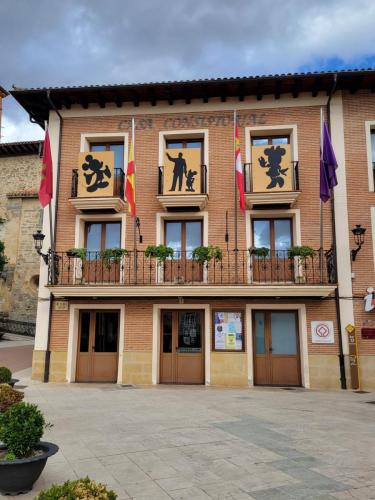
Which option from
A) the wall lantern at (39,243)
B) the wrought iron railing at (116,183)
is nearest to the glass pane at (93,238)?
the wrought iron railing at (116,183)

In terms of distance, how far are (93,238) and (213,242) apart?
13.1 feet

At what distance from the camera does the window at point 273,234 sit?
13352 millimetres

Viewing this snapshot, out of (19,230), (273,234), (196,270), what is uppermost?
(19,230)

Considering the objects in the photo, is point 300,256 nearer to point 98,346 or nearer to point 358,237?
point 358,237

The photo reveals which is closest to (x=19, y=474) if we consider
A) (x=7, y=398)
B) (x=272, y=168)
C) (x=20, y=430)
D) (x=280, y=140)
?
(x=20, y=430)

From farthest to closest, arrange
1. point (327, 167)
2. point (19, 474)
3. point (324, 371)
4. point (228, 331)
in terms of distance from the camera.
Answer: point (228, 331) < point (324, 371) < point (327, 167) < point (19, 474)

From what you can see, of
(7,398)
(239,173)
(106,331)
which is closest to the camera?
(7,398)

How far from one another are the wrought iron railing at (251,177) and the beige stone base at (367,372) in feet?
17.7

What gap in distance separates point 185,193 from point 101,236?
3.19 metres

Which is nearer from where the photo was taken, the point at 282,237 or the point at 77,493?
the point at 77,493

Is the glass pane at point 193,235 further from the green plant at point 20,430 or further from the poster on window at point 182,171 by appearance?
the green plant at point 20,430

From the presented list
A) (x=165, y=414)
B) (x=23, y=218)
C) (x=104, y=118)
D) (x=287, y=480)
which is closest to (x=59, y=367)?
(x=165, y=414)

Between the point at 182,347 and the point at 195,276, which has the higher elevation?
the point at 195,276

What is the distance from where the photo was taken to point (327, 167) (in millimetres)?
11867
